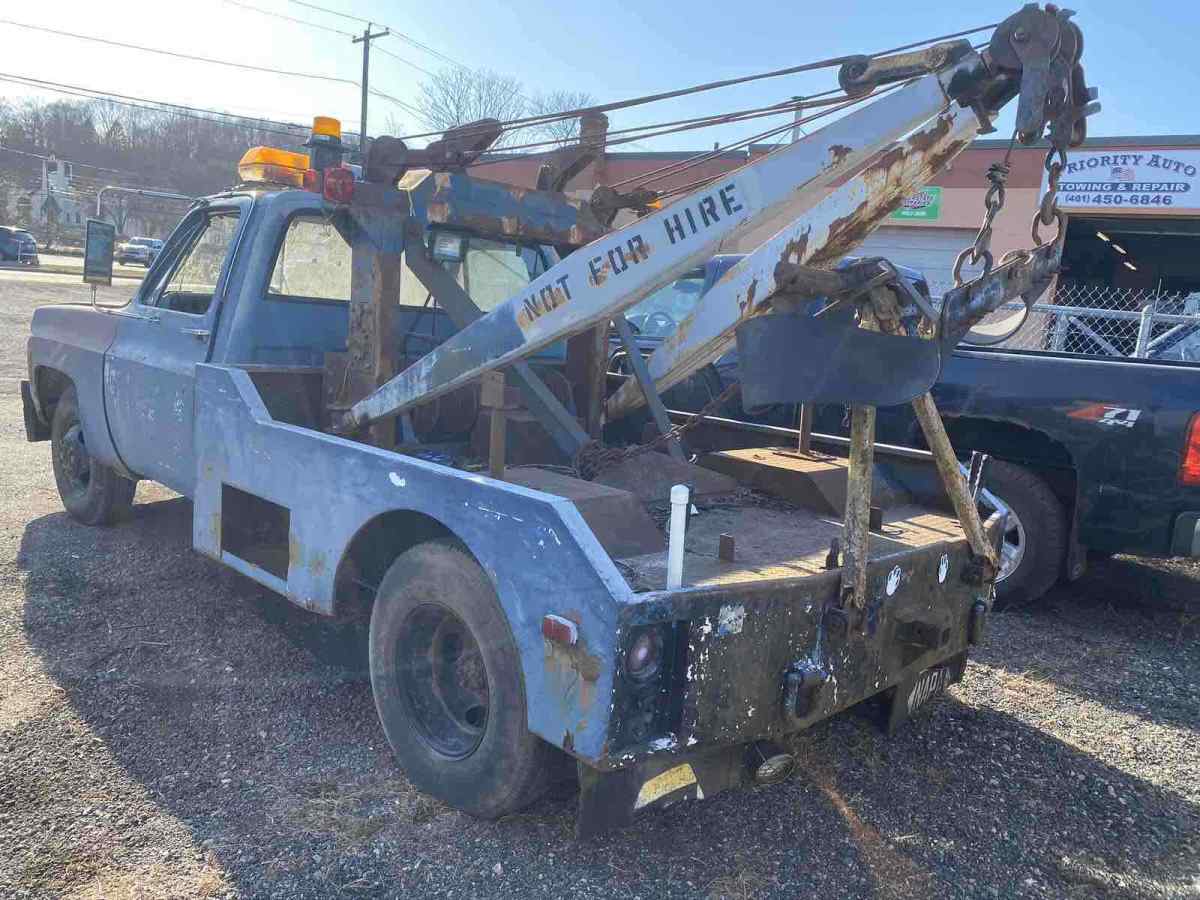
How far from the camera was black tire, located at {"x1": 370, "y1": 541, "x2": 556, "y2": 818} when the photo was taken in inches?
109

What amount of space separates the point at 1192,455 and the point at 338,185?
4.36 meters

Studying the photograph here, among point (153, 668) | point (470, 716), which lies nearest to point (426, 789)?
point (470, 716)

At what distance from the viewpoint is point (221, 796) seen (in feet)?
10.3

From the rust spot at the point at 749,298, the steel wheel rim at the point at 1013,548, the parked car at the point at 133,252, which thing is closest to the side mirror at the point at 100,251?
the rust spot at the point at 749,298

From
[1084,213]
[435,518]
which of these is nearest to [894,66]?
[435,518]

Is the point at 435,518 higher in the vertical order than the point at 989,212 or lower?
lower

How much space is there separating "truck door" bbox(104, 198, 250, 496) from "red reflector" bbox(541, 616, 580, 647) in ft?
8.77

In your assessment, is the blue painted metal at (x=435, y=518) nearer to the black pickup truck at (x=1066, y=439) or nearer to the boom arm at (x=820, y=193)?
the boom arm at (x=820, y=193)

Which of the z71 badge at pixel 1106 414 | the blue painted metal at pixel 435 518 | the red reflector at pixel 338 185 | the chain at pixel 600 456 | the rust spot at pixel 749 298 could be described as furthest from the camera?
the z71 badge at pixel 1106 414

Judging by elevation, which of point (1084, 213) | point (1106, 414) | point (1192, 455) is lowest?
point (1192, 455)

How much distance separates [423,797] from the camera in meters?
3.17

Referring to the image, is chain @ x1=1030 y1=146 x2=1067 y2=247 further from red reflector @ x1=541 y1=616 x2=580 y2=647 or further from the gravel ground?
the gravel ground

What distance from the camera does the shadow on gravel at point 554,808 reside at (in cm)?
282

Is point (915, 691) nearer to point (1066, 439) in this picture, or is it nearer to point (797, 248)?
point (797, 248)
